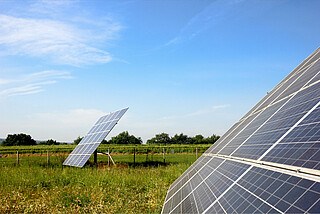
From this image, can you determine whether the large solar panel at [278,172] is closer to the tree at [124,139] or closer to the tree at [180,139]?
the tree at [124,139]

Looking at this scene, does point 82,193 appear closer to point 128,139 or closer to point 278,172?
point 278,172

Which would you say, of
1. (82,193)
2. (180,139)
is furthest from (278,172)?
(180,139)

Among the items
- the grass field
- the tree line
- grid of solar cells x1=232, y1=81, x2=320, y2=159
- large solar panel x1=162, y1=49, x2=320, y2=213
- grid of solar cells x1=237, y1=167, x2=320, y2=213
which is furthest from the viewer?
the tree line

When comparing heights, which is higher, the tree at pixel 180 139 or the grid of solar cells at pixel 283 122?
the tree at pixel 180 139

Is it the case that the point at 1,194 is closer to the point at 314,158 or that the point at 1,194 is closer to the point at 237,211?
the point at 237,211

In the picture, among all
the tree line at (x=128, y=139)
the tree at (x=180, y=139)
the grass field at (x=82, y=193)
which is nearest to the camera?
the grass field at (x=82, y=193)

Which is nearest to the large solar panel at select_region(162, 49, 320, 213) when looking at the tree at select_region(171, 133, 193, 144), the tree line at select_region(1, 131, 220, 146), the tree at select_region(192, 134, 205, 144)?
the tree line at select_region(1, 131, 220, 146)

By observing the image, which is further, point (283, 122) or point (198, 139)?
point (198, 139)

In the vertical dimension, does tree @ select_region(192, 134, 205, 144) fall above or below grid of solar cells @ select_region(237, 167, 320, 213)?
above

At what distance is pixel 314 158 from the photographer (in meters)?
3.71

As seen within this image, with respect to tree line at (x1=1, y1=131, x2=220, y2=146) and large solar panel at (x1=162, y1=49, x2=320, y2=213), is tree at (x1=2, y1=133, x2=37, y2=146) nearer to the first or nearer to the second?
tree line at (x1=1, y1=131, x2=220, y2=146)

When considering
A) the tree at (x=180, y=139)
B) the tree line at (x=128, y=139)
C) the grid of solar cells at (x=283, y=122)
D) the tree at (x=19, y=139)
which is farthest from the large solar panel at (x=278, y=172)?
the tree at (x=180, y=139)

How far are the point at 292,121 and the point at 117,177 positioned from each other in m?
11.9

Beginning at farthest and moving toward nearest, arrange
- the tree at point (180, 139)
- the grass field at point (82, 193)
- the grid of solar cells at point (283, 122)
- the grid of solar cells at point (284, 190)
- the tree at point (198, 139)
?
the tree at point (180, 139), the tree at point (198, 139), the grass field at point (82, 193), the grid of solar cells at point (283, 122), the grid of solar cells at point (284, 190)
